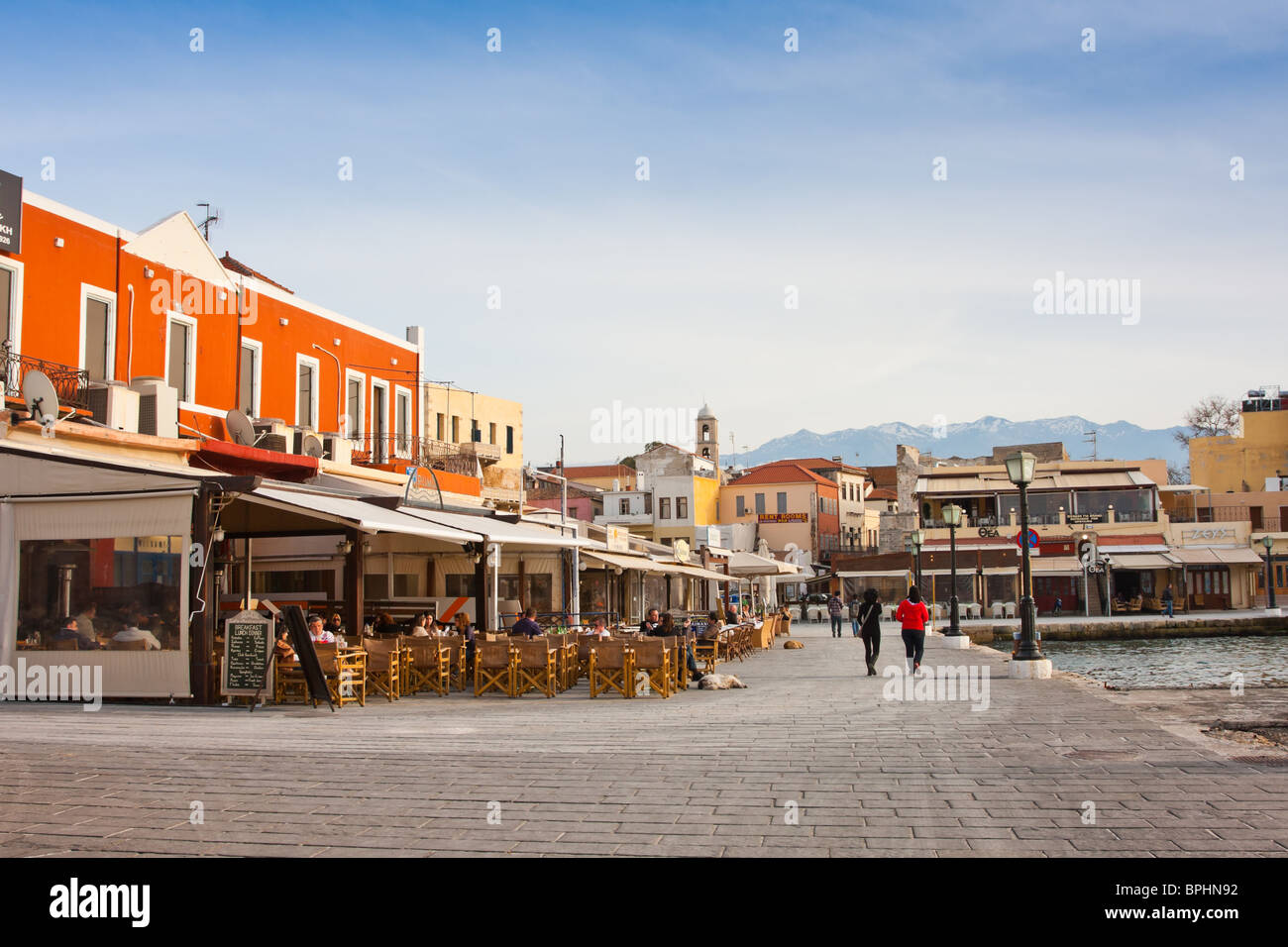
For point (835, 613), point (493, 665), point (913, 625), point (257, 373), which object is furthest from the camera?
point (835, 613)

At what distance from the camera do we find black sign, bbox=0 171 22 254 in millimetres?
18172

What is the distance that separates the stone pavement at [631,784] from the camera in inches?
231

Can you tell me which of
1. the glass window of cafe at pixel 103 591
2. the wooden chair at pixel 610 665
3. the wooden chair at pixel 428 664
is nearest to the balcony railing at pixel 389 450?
the wooden chair at pixel 428 664

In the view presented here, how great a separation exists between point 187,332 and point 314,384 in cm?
483

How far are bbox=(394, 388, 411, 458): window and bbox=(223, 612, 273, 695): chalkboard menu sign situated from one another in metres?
18.5

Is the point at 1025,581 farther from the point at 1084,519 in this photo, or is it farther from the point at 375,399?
the point at 1084,519

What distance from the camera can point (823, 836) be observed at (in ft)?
19.5

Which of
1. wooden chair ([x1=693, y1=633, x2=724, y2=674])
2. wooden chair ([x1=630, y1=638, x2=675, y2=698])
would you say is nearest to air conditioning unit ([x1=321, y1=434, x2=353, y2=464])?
wooden chair ([x1=693, y1=633, x2=724, y2=674])

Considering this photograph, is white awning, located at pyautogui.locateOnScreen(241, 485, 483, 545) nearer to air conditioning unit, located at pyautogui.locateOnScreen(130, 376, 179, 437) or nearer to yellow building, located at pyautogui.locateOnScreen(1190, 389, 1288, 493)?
air conditioning unit, located at pyautogui.locateOnScreen(130, 376, 179, 437)

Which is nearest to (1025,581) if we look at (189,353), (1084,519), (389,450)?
(189,353)

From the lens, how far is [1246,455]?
240 ft

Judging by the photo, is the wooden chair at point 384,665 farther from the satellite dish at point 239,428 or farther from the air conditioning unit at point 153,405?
the satellite dish at point 239,428

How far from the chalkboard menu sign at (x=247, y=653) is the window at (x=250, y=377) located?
12.7 m
